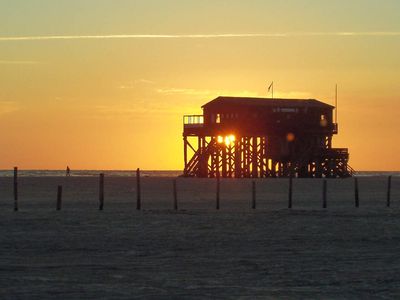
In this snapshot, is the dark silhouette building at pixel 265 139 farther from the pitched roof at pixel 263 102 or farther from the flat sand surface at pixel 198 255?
the flat sand surface at pixel 198 255

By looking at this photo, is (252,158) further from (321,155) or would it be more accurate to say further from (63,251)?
(63,251)

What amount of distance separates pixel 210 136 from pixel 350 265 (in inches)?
2742

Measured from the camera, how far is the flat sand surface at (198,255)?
14820 mm

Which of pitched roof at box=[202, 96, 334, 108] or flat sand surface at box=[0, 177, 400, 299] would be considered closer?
flat sand surface at box=[0, 177, 400, 299]

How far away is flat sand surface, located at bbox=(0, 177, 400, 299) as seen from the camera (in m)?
14.8

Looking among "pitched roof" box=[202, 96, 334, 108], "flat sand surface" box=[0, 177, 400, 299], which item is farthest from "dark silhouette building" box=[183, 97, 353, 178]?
"flat sand surface" box=[0, 177, 400, 299]

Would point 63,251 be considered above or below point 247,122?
below

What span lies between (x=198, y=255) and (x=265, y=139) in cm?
7026

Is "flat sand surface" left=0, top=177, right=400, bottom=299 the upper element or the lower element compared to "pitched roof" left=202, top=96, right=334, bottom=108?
lower

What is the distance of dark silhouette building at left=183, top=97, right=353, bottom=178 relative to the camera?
86.0m

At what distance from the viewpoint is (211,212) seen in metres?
32.4

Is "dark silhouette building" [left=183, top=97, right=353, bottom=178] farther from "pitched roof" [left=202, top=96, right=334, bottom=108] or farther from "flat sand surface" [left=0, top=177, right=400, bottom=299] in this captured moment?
"flat sand surface" [left=0, top=177, right=400, bottom=299]

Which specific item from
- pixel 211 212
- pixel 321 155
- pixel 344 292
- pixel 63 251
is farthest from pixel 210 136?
pixel 344 292

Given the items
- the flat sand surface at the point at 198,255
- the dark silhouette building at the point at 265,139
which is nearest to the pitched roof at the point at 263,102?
the dark silhouette building at the point at 265,139
